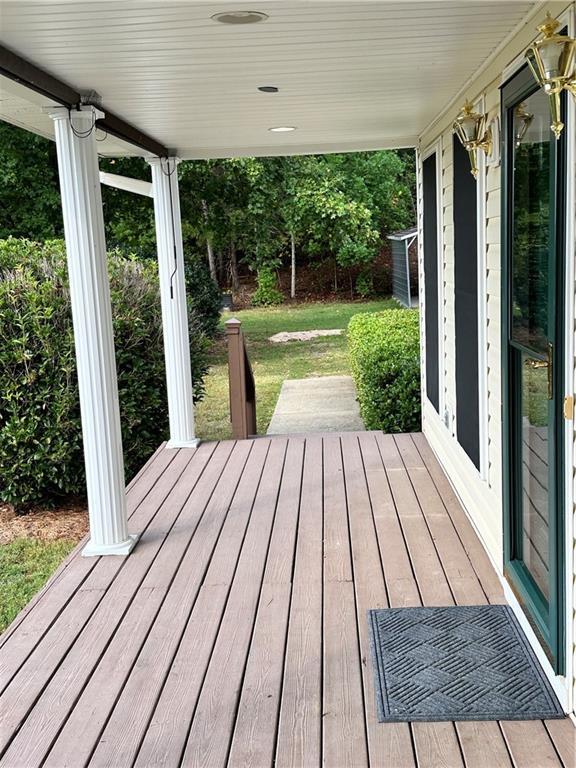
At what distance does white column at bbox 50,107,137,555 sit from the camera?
3.80 metres

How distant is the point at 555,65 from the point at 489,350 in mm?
1716

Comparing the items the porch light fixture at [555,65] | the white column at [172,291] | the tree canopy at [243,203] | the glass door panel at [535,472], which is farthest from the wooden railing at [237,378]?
the tree canopy at [243,203]

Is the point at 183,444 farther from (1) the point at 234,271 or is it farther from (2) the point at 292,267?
(1) the point at 234,271

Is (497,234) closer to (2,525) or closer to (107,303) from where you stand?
(107,303)

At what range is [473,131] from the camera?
3.73m

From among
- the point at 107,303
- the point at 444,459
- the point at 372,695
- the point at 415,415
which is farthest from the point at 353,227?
the point at 372,695

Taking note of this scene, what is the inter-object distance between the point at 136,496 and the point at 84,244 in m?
1.80

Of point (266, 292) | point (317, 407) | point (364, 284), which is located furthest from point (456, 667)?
point (364, 284)

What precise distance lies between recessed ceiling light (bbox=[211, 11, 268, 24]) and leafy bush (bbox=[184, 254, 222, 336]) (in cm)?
1041

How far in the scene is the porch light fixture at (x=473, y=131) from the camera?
3.66m

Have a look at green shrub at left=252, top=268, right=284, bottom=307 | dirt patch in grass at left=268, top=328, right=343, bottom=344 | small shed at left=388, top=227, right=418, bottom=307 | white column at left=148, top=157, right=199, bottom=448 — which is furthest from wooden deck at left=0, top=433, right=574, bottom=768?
green shrub at left=252, top=268, right=284, bottom=307

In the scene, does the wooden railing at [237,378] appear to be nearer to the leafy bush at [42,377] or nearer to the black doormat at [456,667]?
the leafy bush at [42,377]

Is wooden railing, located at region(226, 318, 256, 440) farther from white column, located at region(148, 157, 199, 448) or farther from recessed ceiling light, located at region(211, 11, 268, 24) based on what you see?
recessed ceiling light, located at region(211, 11, 268, 24)

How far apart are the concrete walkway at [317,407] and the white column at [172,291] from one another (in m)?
1.71
